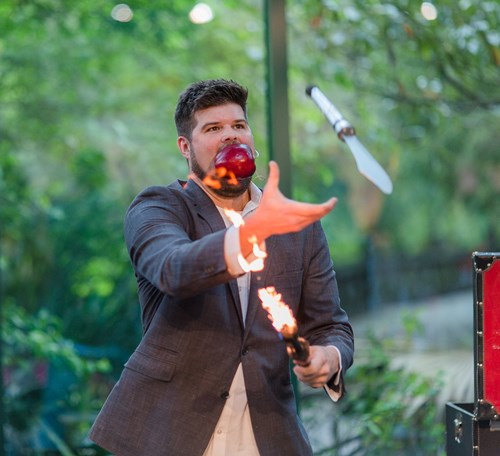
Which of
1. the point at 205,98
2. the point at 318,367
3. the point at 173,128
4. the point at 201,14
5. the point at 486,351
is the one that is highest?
the point at 201,14

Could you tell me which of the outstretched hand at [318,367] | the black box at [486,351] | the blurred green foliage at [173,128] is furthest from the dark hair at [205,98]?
the blurred green foliage at [173,128]

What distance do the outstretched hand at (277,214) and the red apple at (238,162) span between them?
11.2 inches

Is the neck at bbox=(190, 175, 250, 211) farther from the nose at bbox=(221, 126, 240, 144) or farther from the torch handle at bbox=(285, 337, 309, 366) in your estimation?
the torch handle at bbox=(285, 337, 309, 366)

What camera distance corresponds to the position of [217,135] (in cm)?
232

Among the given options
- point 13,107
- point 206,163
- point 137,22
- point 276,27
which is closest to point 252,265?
point 206,163

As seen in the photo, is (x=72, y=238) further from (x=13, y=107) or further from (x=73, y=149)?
(x=13, y=107)

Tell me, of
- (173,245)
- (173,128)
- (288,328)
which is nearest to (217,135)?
(173,245)

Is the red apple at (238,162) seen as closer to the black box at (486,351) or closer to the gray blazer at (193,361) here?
the gray blazer at (193,361)

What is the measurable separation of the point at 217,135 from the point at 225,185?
0.13 meters

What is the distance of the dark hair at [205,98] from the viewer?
2363 millimetres

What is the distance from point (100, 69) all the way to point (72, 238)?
892 millimetres

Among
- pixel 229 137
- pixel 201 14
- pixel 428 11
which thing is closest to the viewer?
pixel 229 137

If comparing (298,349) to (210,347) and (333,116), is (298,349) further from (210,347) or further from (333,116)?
(333,116)

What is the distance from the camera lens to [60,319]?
474 centimetres
